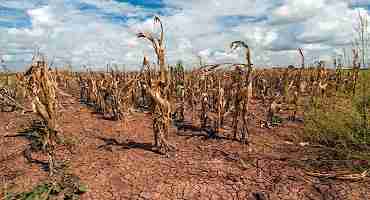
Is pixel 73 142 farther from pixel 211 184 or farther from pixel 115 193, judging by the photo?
pixel 211 184

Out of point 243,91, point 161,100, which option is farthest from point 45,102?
point 243,91

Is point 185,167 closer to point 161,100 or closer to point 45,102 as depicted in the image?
point 161,100

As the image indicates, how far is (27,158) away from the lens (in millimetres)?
4359

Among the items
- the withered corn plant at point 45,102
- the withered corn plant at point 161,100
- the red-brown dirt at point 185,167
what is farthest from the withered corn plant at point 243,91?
the withered corn plant at point 45,102

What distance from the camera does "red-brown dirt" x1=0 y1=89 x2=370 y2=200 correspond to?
335 cm

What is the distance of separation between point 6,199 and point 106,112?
3.83m

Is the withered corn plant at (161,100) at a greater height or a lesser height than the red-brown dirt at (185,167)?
greater

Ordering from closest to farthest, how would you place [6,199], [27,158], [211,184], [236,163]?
[6,199] < [211,184] < [236,163] < [27,158]

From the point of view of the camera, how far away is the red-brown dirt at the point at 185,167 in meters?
3.35

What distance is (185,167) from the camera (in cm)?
396

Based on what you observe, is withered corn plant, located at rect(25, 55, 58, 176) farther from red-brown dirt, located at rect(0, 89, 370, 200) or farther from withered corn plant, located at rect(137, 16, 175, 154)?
withered corn plant, located at rect(137, 16, 175, 154)

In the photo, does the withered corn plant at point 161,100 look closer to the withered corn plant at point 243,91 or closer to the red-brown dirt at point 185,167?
the red-brown dirt at point 185,167

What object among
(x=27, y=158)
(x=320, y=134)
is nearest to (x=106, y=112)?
(x=27, y=158)

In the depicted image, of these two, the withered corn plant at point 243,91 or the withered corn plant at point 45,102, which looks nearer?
the withered corn plant at point 45,102
